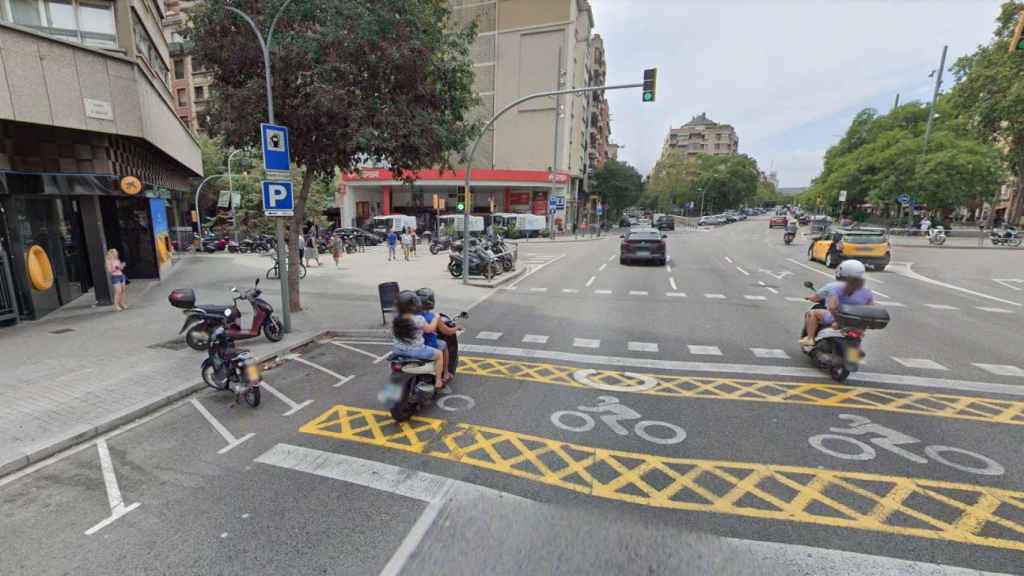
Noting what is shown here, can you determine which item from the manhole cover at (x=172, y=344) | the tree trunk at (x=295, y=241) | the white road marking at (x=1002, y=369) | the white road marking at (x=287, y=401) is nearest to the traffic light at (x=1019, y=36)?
the white road marking at (x=1002, y=369)

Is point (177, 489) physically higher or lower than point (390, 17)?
lower

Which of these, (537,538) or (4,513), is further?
(4,513)

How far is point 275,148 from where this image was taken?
25.1 ft

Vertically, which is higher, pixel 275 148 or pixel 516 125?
pixel 516 125

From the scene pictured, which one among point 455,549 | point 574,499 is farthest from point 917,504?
point 455,549

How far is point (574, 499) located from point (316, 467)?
2397 millimetres

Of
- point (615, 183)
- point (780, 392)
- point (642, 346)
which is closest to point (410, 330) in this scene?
point (642, 346)

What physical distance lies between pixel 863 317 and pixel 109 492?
8.39 metres

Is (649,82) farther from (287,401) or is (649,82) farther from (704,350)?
(287,401)

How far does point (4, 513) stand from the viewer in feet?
11.4

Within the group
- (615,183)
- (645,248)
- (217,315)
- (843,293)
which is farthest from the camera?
(615,183)

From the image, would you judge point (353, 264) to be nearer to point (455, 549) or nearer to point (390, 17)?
point (390, 17)

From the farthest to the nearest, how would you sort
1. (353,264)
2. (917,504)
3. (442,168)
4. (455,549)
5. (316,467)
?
(353,264)
(442,168)
(316,467)
(917,504)
(455,549)

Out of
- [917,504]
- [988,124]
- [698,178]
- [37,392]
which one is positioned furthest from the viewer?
[698,178]
